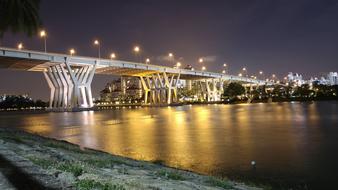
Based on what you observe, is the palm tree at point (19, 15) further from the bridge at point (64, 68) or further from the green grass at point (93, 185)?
the bridge at point (64, 68)

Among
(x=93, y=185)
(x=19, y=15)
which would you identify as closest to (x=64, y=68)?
(x=19, y=15)

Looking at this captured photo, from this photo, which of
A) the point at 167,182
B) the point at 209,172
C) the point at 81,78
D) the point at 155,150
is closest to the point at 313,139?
the point at 155,150

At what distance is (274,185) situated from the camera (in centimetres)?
1082

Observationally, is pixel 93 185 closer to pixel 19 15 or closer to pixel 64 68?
pixel 19 15

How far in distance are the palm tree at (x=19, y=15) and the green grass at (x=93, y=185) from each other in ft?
25.7

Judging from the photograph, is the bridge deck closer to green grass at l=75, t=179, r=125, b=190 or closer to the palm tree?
the palm tree

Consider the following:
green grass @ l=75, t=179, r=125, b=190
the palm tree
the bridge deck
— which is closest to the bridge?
the bridge deck

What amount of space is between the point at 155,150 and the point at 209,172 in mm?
6516

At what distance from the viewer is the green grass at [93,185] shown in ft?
21.0

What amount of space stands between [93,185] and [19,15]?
817cm

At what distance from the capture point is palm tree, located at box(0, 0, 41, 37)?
1234 centimetres

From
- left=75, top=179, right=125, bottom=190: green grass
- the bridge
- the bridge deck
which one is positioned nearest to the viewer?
left=75, top=179, right=125, bottom=190: green grass

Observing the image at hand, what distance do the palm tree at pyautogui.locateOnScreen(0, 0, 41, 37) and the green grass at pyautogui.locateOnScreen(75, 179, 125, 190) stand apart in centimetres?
784

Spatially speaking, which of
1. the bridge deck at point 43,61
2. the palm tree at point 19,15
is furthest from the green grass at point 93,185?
the bridge deck at point 43,61
